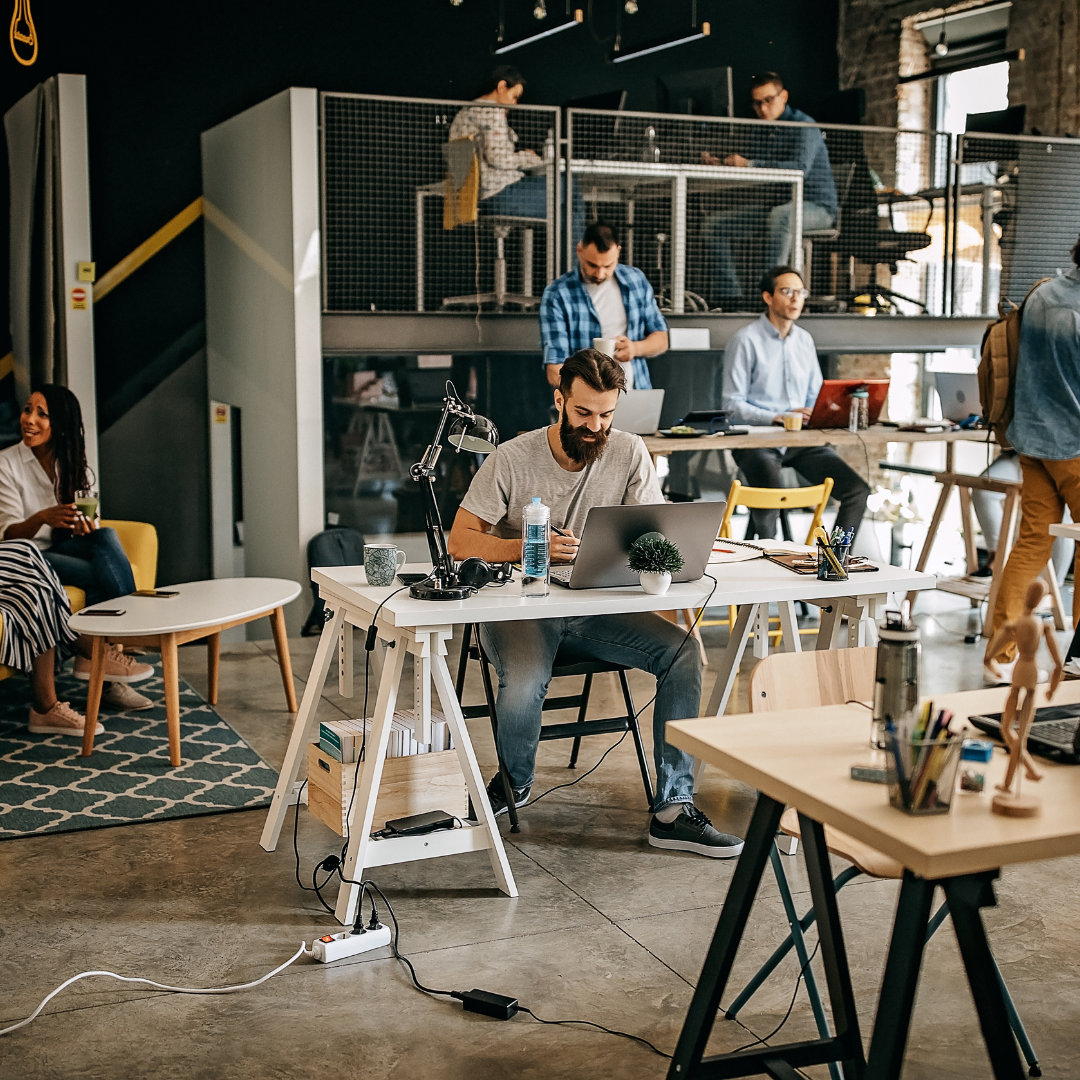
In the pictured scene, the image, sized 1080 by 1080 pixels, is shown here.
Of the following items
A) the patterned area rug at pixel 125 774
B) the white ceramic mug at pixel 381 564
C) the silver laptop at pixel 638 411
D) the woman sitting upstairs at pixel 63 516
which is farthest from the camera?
the silver laptop at pixel 638 411

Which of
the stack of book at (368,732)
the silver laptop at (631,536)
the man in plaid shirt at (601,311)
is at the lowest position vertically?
the stack of book at (368,732)

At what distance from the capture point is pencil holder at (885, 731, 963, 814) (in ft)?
6.21

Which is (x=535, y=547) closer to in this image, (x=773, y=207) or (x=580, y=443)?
(x=580, y=443)

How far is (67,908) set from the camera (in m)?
3.43

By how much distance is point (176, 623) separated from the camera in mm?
4719

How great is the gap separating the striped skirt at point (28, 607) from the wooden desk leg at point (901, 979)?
146 inches

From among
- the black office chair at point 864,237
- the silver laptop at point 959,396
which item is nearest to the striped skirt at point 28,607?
the silver laptop at point 959,396

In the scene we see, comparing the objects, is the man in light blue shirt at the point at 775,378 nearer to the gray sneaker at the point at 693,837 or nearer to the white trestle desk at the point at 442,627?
the white trestle desk at the point at 442,627

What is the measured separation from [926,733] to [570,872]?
5.93 feet

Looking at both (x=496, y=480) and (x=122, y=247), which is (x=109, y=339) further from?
(x=496, y=480)

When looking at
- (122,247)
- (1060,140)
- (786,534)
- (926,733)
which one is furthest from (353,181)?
(926,733)

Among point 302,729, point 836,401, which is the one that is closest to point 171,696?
point 302,729

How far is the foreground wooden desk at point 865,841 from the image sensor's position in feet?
6.06

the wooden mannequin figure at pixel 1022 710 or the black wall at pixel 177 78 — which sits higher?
the black wall at pixel 177 78
